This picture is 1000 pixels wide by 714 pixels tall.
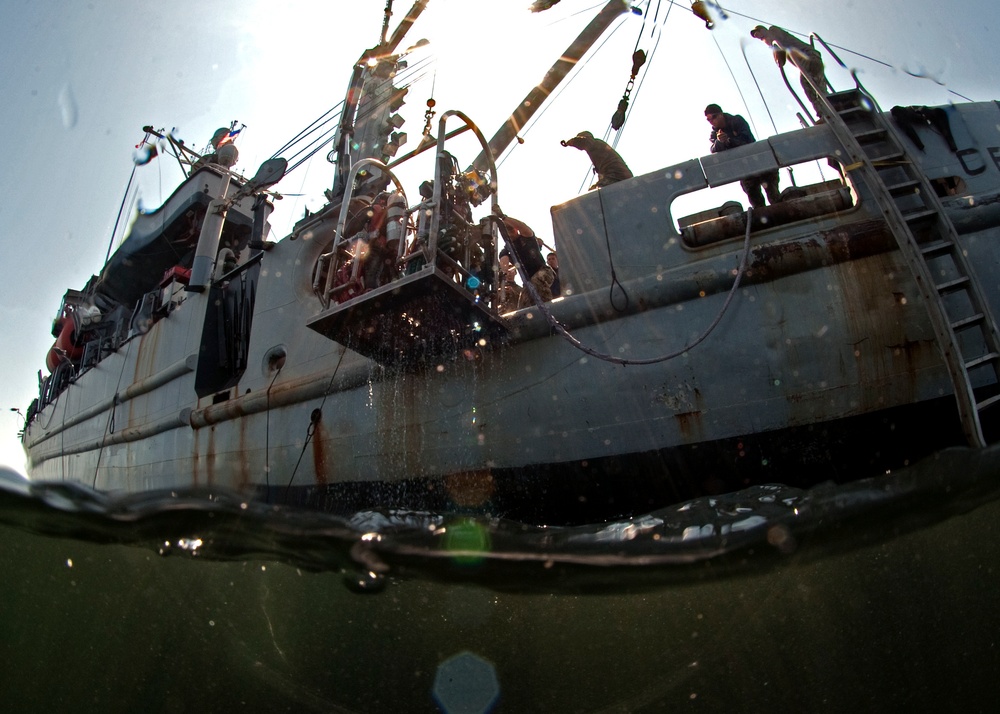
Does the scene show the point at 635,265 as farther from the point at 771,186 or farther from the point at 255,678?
the point at 255,678

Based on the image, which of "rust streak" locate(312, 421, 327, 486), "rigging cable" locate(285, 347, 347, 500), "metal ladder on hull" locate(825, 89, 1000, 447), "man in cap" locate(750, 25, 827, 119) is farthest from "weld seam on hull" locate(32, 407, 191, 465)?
"metal ladder on hull" locate(825, 89, 1000, 447)

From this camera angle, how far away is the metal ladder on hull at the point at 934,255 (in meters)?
3.91

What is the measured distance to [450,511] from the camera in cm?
563

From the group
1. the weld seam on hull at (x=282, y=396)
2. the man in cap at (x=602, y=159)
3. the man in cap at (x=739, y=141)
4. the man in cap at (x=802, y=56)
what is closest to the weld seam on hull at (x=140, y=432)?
the weld seam on hull at (x=282, y=396)

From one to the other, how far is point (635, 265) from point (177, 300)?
809cm

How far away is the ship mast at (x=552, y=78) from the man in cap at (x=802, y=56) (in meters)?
2.81

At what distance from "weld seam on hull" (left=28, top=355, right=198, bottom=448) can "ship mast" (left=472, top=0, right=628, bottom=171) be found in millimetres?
5013

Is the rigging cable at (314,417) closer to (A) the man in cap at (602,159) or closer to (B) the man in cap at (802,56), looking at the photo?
(A) the man in cap at (602,159)

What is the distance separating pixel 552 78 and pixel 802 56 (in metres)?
3.79

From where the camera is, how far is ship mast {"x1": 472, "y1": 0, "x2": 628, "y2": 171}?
8.02 m

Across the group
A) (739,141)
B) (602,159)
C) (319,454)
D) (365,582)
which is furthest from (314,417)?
(739,141)

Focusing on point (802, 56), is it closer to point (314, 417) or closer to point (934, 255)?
point (934, 255)

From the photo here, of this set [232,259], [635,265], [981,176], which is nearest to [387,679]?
[635,265]

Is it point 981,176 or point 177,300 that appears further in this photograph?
point 177,300
